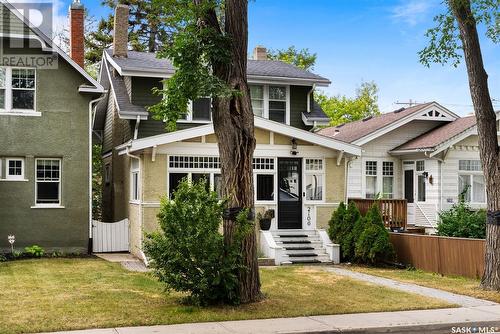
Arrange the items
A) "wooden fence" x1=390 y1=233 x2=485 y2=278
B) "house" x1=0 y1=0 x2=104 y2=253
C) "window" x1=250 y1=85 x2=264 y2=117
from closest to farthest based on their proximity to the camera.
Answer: "wooden fence" x1=390 y1=233 x2=485 y2=278 < "house" x1=0 y1=0 x2=104 y2=253 < "window" x1=250 y1=85 x2=264 y2=117

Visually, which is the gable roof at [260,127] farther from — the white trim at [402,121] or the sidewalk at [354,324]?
the sidewalk at [354,324]

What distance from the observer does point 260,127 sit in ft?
67.0

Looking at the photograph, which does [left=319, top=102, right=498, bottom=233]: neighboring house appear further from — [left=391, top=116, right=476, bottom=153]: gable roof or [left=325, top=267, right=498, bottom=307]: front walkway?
[left=325, top=267, right=498, bottom=307]: front walkway

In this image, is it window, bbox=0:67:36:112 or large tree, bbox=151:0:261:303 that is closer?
large tree, bbox=151:0:261:303

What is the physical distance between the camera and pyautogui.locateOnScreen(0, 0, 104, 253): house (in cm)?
2019

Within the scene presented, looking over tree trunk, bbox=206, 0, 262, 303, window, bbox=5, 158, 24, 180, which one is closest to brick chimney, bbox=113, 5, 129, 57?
window, bbox=5, 158, 24, 180

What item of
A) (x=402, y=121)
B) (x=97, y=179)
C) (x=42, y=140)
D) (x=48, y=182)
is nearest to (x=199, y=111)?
(x=42, y=140)

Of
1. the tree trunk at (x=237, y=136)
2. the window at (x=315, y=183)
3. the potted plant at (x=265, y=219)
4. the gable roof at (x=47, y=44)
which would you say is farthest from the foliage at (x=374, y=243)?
the gable roof at (x=47, y=44)

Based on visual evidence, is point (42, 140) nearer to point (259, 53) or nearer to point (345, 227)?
point (345, 227)

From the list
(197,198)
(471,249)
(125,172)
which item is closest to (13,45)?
(125,172)

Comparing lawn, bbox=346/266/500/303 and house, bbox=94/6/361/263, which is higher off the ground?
house, bbox=94/6/361/263

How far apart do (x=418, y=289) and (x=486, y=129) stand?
396 centimetres

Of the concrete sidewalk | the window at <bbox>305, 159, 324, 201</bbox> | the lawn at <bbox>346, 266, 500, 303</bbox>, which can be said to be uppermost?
the window at <bbox>305, 159, 324, 201</bbox>

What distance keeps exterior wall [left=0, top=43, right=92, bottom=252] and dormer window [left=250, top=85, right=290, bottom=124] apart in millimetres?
6037
